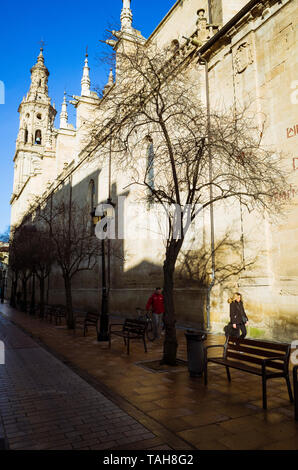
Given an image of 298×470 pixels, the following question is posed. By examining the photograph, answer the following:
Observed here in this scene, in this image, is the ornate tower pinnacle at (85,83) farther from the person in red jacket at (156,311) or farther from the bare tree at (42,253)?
the person in red jacket at (156,311)

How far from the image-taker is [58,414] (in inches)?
170

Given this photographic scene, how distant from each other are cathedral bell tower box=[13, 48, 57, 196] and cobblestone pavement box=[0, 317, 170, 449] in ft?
184

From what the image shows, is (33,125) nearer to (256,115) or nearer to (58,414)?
(256,115)

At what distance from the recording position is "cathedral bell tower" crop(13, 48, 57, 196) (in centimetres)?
5847

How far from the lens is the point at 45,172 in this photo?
1587 inches

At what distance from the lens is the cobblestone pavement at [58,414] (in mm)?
3545

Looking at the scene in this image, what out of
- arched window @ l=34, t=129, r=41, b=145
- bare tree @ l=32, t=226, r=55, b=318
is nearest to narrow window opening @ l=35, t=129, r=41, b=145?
arched window @ l=34, t=129, r=41, b=145

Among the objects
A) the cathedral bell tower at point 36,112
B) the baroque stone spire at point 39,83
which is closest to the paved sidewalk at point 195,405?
the cathedral bell tower at point 36,112

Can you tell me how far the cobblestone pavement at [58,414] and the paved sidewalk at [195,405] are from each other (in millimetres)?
186

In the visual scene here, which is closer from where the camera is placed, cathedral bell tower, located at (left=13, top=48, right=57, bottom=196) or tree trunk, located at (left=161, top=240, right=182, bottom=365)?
tree trunk, located at (left=161, top=240, right=182, bottom=365)
